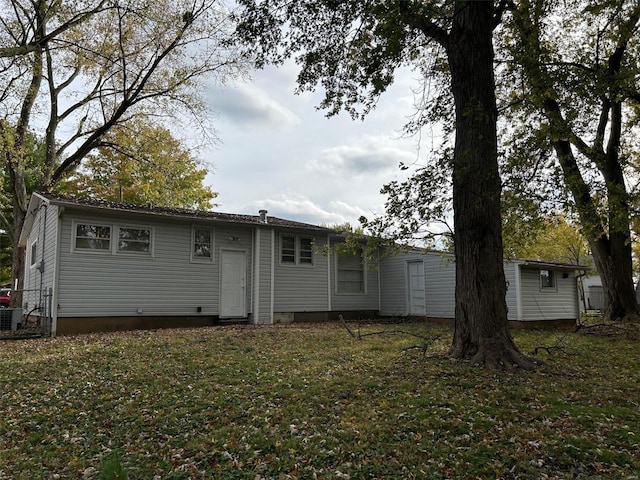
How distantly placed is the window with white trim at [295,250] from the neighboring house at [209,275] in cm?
3

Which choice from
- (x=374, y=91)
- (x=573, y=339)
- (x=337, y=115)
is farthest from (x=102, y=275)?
(x=573, y=339)

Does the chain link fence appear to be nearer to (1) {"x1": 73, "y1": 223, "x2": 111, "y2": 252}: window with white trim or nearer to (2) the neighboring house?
(2) the neighboring house

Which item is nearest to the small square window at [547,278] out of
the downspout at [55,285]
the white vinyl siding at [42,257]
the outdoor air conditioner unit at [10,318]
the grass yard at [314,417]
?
the grass yard at [314,417]

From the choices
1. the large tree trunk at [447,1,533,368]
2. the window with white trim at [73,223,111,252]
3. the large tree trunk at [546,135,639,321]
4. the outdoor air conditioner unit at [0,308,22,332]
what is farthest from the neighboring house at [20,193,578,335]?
the large tree trunk at [447,1,533,368]

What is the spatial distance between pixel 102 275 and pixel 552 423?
10905mm

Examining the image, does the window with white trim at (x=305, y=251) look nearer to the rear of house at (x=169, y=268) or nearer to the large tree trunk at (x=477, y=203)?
the rear of house at (x=169, y=268)

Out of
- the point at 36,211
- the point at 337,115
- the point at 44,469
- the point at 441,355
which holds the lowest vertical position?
the point at 44,469

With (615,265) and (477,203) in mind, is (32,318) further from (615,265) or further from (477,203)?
(615,265)

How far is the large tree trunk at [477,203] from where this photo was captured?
21.4 ft

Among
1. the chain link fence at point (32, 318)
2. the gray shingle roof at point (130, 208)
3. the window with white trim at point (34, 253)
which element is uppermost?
the gray shingle roof at point (130, 208)

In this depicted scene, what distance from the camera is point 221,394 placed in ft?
18.0

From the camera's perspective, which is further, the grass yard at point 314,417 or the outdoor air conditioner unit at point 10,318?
the outdoor air conditioner unit at point 10,318

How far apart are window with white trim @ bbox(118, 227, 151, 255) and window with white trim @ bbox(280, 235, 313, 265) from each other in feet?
14.1

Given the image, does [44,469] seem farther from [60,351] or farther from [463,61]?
[463,61]
